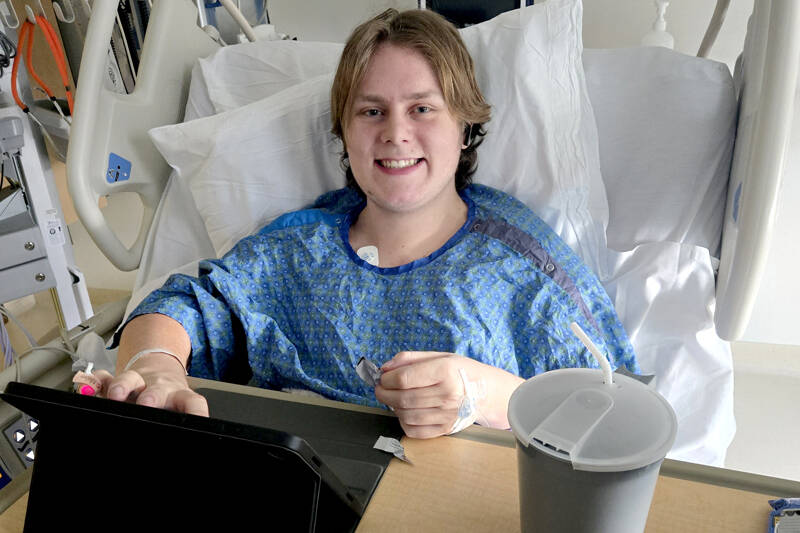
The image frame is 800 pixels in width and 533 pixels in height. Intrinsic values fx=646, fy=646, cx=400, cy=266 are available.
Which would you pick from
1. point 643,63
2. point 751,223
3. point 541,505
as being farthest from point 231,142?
point 541,505

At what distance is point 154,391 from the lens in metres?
0.88

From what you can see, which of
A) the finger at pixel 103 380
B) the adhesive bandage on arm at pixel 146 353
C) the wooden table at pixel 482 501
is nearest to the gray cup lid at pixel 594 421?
the wooden table at pixel 482 501

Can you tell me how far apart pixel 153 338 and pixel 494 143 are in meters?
0.88

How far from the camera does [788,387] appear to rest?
212cm

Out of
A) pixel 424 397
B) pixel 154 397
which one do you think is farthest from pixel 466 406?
pixel 154 397

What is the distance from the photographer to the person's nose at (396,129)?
1235mm

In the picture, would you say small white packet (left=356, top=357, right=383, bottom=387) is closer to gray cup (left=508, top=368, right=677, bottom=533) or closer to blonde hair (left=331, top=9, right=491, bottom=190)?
gray cup (left=508, top=368, right=677, bottom=533)

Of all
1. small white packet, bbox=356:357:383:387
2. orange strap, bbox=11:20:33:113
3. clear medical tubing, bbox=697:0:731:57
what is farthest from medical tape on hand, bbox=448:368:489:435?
orange strap, bbox=11:20:33:113

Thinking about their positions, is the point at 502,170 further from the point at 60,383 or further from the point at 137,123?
the point at 60,383

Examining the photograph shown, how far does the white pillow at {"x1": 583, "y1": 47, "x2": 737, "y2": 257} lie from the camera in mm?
1362

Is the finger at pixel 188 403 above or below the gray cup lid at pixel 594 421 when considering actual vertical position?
below

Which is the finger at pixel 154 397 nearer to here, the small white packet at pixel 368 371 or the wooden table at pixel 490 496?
the wooden table at pixel 490 496

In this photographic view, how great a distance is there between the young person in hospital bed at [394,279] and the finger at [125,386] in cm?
17

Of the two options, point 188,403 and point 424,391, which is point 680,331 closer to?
point 424,391
